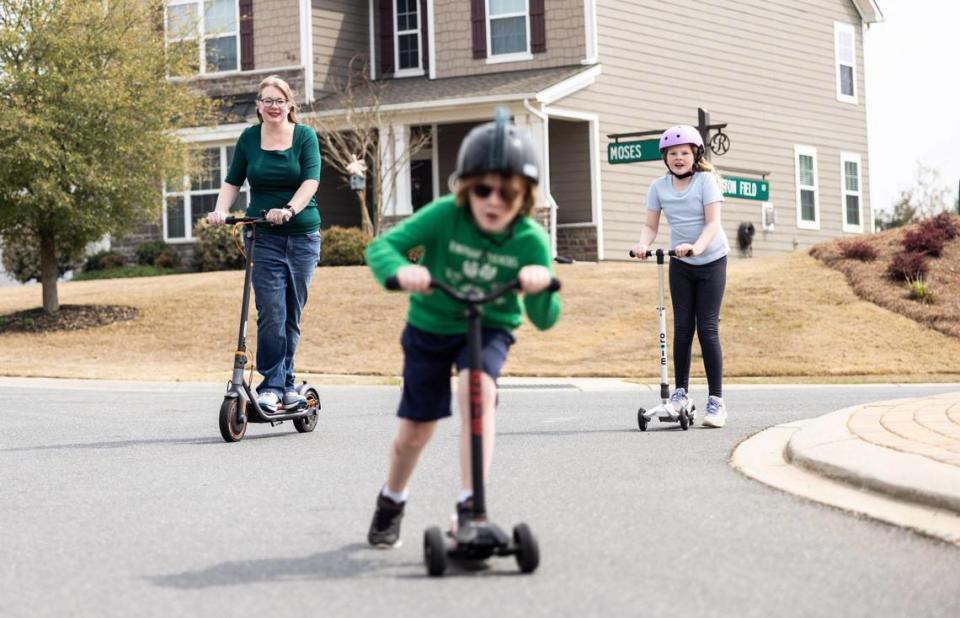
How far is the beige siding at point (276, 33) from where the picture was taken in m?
30.8

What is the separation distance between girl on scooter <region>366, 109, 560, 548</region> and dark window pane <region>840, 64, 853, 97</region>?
105 ft

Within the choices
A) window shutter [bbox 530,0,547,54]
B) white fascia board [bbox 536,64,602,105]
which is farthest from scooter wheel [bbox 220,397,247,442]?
window shutter [bbox 530,0,547,54]

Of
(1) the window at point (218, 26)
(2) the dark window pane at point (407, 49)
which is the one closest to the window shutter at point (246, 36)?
(1) the window at point (218, 26)

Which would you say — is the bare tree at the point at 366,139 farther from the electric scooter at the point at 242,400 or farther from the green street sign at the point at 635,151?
the electric scooter at the point at 242,400

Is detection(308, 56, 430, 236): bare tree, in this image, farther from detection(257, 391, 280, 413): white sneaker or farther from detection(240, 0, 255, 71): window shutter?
detection(257, 391, 280, 413): white sneaker

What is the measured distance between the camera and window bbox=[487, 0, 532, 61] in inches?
1170

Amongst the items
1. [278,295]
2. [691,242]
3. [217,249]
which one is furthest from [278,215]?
[217,249]

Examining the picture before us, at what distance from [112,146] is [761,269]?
11.0 meters

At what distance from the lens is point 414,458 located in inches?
210

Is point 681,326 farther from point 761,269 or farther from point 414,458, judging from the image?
point 761,269

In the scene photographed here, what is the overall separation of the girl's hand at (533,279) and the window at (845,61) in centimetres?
3207

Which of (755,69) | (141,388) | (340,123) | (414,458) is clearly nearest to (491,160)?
(414,458)

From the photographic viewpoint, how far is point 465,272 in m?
5.04

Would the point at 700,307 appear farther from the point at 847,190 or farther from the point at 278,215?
the point at 847,190
